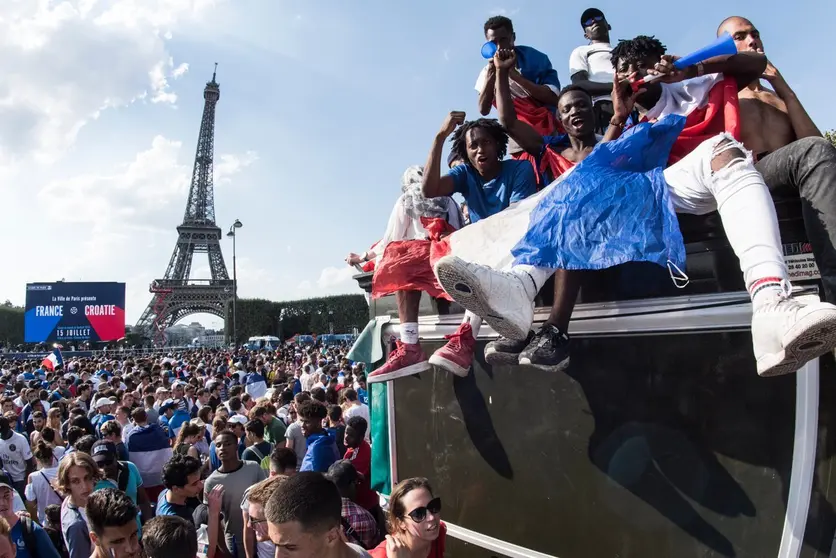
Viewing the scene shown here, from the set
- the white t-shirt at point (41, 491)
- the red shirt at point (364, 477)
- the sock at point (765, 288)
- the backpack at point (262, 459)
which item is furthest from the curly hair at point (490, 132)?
the white t-shirt at point (41, 491)

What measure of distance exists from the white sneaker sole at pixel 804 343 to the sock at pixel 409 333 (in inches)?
80.5

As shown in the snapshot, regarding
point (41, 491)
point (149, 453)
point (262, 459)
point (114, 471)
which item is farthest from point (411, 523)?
point (149, 453)

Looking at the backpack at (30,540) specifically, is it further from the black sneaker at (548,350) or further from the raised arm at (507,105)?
the raised arm at (507,105)

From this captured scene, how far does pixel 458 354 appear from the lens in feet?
9.95

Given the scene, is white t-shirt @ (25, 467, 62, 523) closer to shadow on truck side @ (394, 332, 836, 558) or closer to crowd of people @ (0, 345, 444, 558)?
crowd of people @ (0, 345, 444, 558)

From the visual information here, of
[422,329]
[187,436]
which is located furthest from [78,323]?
[422,329]

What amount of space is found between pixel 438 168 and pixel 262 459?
313 centimetres

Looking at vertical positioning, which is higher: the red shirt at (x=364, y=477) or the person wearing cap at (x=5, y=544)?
the person wearing cap at (x=5, y=544)

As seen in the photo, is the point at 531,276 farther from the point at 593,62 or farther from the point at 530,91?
the point at 593,62

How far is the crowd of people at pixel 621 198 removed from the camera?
1984 mm

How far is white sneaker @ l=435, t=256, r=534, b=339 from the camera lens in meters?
2.37

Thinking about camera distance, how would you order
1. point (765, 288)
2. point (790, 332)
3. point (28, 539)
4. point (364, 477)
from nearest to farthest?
point (790, 332), point (765, 288), point (28, 539), point (364, 477)

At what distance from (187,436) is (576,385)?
14.6 ft

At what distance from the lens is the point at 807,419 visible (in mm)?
2020
